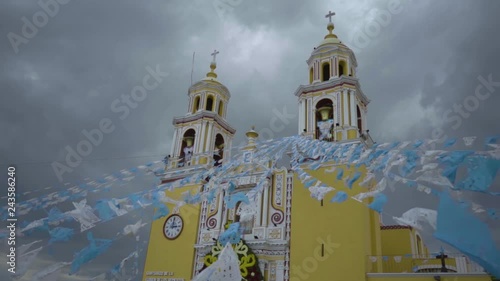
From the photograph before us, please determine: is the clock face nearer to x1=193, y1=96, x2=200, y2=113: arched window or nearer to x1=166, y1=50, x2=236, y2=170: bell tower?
x1=166, y1=50, x2=236, y2=170: bell tower

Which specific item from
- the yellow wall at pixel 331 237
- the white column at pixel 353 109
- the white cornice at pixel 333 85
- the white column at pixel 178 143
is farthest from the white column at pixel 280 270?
the white column at pixel 178 143

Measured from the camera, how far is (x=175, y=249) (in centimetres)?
1503

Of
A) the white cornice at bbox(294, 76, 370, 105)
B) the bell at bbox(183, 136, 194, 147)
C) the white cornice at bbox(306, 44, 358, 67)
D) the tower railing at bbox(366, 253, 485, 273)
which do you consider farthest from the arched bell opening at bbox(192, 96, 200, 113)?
the tower railing at bbox(366, 253, 485, 273)

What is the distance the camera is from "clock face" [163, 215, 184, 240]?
15.4m

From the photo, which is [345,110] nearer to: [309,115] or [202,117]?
[309,115]

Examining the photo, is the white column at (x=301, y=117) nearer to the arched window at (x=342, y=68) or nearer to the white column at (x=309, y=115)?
the white column at (x=309, y=115)

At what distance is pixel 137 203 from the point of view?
8.32 m

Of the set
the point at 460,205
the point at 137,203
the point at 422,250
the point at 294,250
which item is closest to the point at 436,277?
the point at 294,250

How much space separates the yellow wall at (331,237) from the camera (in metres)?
11.7

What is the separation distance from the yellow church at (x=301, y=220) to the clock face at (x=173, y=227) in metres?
0.04

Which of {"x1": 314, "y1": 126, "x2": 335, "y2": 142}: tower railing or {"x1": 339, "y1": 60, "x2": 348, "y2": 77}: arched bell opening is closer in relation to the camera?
{"x1": 314, "y1": 126, "x2": 335, "y2": 142}: tower railing

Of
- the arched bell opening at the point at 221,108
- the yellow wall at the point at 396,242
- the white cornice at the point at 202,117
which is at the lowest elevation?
the yellow wall at the point at 396,242

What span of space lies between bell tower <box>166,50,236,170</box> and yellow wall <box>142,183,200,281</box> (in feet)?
6.72

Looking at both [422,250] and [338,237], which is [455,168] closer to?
[338,237]
